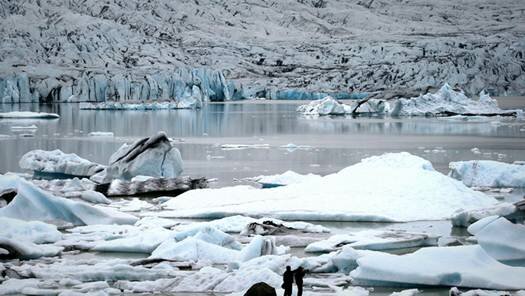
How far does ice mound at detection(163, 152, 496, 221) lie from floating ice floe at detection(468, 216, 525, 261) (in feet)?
5.97

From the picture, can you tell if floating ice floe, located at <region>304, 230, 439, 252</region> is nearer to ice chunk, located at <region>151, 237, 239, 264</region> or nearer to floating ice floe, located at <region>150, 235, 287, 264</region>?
floating ice floe, located at <region>150, 235, 287, 264</region>

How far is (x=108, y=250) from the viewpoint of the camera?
6.26 meters

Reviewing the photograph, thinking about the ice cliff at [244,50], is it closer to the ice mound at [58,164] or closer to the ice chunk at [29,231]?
the ice mound at [58,164]

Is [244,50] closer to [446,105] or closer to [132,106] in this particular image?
[132,106]

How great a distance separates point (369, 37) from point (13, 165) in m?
68.9

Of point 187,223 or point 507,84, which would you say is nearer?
point 187,223

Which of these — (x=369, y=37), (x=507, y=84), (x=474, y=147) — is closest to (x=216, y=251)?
(x=474, y=147)

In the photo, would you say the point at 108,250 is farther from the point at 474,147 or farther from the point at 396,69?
the point at 396,69

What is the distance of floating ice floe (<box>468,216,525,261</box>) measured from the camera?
5.73m

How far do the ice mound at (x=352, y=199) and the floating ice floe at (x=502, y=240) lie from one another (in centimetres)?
182

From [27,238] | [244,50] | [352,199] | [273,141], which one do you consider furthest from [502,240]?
[244,50]

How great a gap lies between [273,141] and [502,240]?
13121 millimetres

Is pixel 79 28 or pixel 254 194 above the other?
pixel 79 28

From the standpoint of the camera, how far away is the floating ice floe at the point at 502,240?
573 cm
